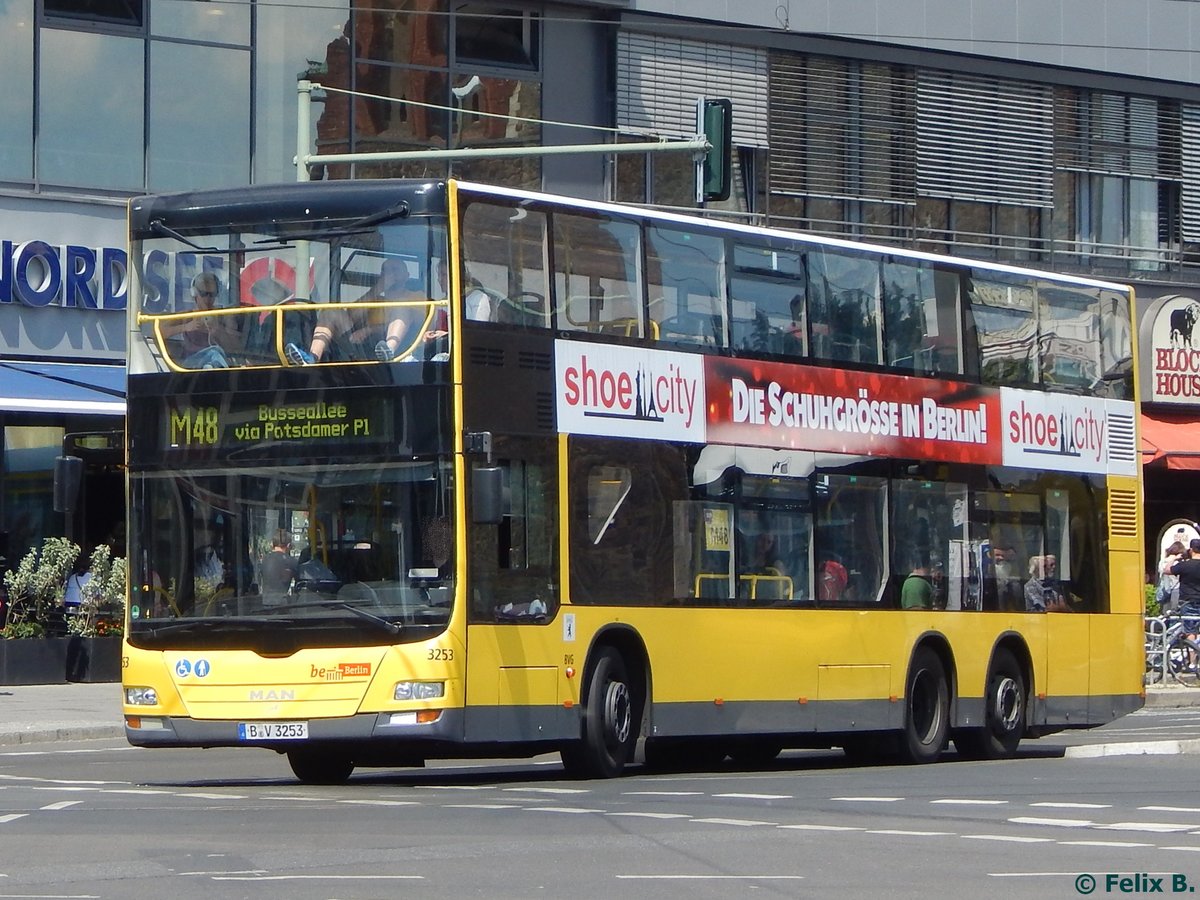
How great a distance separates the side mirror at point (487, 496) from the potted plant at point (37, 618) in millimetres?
14869

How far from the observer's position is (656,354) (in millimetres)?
17297

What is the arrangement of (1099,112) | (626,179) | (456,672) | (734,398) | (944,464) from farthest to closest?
(1099,112) → (626,179) → (944,464) → (734,398) → (456,672)

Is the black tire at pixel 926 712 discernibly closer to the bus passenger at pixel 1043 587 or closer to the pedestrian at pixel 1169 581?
the bus passenger at pixel 1043 587

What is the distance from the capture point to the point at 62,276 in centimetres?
3089

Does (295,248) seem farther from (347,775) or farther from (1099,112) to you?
(1099,112)

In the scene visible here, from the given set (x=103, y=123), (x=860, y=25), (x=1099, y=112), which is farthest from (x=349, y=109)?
(x=1099, y=112)

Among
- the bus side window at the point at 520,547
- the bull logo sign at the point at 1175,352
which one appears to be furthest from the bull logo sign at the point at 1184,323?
the bus side window at the point at 520,547

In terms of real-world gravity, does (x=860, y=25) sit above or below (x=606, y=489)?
above

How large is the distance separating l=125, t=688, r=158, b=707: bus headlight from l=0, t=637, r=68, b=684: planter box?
1330cm

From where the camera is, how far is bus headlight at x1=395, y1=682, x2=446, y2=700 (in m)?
15.2

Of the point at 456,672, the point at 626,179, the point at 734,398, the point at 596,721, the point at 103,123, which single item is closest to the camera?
the point at 456,672

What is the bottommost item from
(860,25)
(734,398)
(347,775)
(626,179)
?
(347,775)

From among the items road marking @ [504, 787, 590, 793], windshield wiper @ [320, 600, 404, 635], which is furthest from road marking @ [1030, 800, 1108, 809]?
windshield wiper @ [320, 600, 404, 635]

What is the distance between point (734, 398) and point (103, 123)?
15.8 meters
